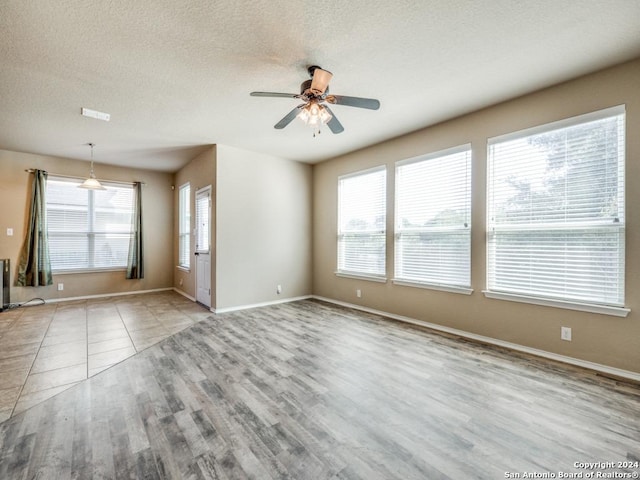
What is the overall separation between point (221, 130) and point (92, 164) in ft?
11.0

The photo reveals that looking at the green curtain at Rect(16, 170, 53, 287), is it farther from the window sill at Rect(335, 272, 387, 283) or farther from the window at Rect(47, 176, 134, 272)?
the window sill at Rect(335, 272, 387, 283)

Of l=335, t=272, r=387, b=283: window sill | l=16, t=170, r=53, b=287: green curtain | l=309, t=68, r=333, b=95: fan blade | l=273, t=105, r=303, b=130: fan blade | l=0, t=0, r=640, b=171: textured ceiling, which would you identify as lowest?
l=335, t=272, r=387, b=283: window sill

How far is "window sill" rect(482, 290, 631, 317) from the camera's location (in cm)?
262

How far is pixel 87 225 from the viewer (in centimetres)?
597

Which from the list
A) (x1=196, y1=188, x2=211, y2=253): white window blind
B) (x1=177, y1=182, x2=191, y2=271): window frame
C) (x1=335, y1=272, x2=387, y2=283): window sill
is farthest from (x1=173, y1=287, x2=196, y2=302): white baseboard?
(x1=335, y1=272, x2=387, y2=283): window sill

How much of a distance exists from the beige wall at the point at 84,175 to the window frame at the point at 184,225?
1.81 feet

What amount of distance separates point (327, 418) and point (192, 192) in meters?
5.11

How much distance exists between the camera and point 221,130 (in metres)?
4.21

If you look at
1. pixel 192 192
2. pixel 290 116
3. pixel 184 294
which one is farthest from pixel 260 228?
pixel 290 116

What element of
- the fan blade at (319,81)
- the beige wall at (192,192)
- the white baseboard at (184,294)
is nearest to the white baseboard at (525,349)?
the beige wall at (192,192)

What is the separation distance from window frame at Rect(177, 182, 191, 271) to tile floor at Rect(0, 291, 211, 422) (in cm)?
97

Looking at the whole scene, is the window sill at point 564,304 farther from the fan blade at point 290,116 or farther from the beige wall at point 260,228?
the beige wall at point 260,228

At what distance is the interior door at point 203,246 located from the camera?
5066 millimetres

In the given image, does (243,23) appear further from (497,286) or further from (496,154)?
(497,286)
